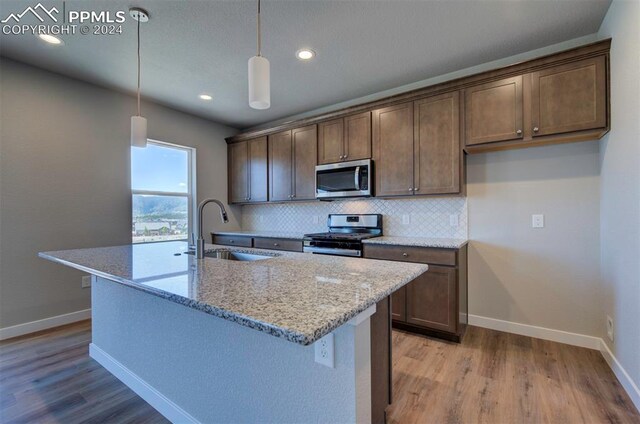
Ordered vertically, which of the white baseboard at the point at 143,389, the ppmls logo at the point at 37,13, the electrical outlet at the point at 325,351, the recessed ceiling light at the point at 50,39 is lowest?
the white baseboard at the point at 143,389

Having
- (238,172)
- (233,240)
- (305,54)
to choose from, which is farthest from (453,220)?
(238,172)

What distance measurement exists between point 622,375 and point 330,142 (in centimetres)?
310

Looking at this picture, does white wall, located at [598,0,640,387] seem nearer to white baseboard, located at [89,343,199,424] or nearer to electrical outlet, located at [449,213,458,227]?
electrical outlet, located at [449,213,458,227]

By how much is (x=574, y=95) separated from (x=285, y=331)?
2780 millimetres

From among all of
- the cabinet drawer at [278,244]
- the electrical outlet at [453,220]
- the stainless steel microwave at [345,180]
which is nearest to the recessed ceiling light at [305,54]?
the stainless steel microwave at [345,180]

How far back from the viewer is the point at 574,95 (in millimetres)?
2250

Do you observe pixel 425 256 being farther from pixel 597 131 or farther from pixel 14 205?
pixel 14 205

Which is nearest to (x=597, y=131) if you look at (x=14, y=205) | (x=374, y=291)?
(x=374, y=291)

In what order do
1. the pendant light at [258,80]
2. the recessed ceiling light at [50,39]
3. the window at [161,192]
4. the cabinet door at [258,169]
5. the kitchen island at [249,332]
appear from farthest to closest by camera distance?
the cabinet door at [258,169] → the window at [161,192] → the recessed ceiling light at [50,39] → the pendant light at [258,80] → the kitchen island at [249,332]

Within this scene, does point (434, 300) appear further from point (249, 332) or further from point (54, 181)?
point (54, 181)

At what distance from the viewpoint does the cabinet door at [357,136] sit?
10.8 feet

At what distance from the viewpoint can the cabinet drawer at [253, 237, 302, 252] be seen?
11.6ft

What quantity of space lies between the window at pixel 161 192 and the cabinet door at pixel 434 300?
316 centimetres

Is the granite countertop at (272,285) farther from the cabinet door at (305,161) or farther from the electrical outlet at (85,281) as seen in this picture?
the cabinet door at (305,161)
